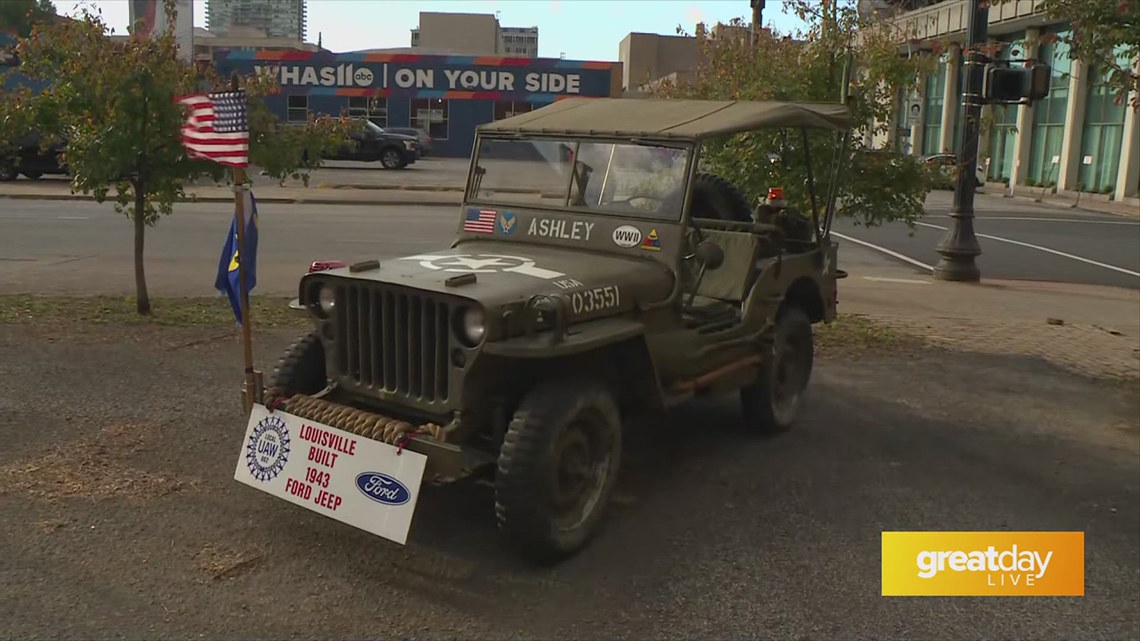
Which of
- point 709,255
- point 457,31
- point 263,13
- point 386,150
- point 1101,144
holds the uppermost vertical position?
point 263,13

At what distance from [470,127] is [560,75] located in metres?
4.97

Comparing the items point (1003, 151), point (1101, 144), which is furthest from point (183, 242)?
point (1003, 151)

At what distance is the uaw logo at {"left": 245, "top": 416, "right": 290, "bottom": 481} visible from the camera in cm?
459

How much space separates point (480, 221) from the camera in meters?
5.84

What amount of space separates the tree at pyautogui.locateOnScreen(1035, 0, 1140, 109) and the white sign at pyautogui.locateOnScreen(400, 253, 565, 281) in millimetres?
4754

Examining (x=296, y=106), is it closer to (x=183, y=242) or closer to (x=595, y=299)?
(x=183, y=242)

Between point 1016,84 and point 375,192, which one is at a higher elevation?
point 1016,84

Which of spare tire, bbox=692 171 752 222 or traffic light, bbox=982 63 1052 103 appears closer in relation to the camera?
spare tire, bbox=692 171 752 222

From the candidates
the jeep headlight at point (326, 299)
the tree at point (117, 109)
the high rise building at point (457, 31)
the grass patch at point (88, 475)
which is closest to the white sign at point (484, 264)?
the jeep headlight at point (326, 299)

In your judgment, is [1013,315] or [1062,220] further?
[1062,220]

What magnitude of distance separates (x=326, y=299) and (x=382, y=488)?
39.8 inches

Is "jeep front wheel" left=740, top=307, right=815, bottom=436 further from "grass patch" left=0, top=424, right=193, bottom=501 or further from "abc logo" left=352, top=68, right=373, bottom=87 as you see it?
"abc logo" left=352, top=68, right=373, bottom=87

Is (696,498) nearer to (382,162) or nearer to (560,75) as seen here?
(382,162)

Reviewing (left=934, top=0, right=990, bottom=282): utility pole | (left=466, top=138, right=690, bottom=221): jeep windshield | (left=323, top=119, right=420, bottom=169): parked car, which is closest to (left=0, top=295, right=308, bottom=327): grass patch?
(left=466, top=138, right=690, bottom=221): jeep windshield
